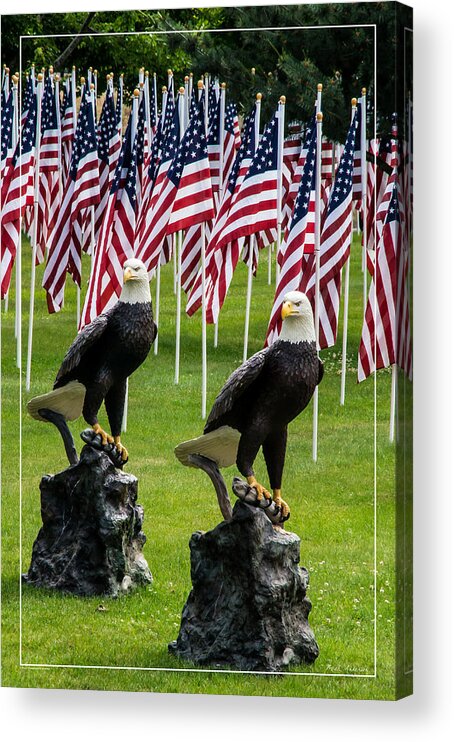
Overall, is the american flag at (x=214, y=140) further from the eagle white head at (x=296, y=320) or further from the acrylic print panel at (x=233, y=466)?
the eagle white head at (x=296, y=320)

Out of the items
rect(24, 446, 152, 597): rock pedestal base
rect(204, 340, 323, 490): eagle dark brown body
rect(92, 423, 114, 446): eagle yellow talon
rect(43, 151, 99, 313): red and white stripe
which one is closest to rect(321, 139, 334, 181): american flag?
rect(204, 340, 323, 490): eagle dark brown body

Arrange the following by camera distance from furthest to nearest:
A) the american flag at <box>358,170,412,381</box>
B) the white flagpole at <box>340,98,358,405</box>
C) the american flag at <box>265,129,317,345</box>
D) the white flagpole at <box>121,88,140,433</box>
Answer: the white flagpole at <box>121,88,140,433</box> → the american flag at <box>265,129,317,345</box> → the white flagpole at <box>340,98,358,405</box> → the american flag at <box>358,170,412,381</box>

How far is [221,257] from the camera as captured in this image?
35.3ft

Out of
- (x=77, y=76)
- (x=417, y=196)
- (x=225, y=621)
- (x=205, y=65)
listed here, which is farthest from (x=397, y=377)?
(x=77, y=76)

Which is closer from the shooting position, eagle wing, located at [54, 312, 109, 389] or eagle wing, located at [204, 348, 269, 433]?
eagle wing, located at [204, 348, 269, 433]

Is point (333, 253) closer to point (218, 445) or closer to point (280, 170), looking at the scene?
point (280, 170)

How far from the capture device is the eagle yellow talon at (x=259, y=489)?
32.8ft

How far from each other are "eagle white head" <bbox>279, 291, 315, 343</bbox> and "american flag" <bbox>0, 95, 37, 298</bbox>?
2.33 meters

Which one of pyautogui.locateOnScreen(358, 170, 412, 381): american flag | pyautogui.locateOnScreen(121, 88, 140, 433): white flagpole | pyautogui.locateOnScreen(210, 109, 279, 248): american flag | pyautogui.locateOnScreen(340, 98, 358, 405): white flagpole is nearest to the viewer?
pyautogui.locateOnScreen(358, 170, 412, 381): american flag

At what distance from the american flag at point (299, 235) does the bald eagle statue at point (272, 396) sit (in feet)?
0.75

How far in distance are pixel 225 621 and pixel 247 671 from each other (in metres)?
0.35

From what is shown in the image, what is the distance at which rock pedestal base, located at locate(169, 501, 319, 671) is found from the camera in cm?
991

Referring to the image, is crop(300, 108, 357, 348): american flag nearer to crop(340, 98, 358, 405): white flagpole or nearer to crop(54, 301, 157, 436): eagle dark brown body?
crop(340, 98, 358, 405): white flagpole

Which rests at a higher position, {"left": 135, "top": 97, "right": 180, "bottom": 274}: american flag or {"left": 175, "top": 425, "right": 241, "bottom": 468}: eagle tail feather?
{"left": 135, "top": 97, "right": 180, "bottom": 274}: american flag
